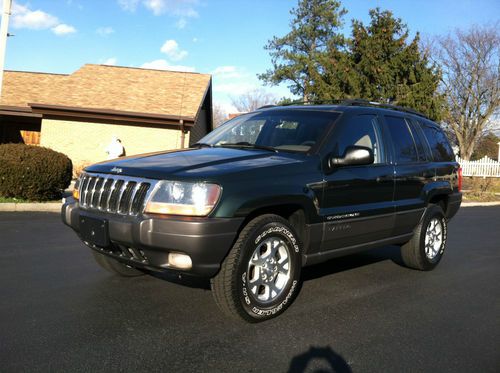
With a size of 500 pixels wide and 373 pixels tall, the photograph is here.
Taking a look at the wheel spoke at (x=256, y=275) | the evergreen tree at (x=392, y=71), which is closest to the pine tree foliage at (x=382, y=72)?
the evergreen tree at (x=392, y=71)

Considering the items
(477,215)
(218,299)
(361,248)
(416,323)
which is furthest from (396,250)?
(477,215)

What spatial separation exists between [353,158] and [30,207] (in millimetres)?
7958

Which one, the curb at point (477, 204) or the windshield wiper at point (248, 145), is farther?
the curb at point (477, 204)

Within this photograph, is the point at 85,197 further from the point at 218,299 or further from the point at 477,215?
the point at 477,215

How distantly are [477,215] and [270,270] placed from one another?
1139 centimetres

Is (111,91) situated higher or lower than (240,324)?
higher

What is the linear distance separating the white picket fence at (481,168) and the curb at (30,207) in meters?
26.5

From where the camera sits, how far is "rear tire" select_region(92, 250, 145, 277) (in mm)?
4816

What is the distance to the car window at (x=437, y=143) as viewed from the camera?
6.09 m

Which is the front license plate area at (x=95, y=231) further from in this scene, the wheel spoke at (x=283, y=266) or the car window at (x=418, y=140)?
the car window at (x=418, y=140)

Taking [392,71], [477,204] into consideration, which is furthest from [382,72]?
[477,204]

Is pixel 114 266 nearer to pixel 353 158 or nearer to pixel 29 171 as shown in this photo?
pixel 353 158

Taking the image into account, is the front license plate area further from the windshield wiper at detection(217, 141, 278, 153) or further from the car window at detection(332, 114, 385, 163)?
the car window at detection(332, 114, 385, 163)

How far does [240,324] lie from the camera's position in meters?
3.79
